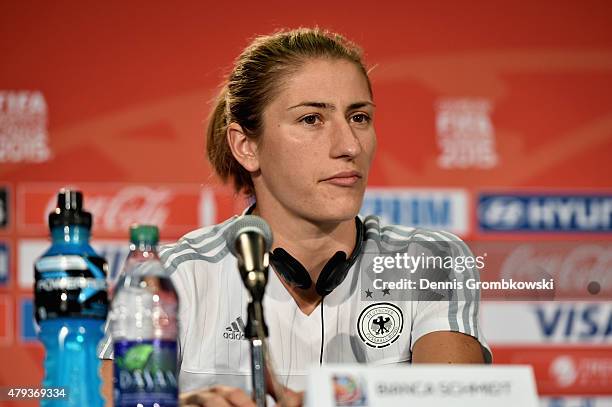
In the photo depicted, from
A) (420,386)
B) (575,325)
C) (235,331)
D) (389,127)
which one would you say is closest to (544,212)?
(575,325)

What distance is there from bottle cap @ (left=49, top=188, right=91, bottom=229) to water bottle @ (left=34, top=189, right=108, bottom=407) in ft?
Result: 0.09

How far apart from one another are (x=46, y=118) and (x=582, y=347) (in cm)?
157

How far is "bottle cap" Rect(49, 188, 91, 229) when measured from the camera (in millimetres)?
Answer: 1045

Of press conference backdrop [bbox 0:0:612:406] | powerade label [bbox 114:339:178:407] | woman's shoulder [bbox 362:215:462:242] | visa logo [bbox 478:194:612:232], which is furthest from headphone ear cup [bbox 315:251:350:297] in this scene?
visa logo [bbox 478:194:612:232]

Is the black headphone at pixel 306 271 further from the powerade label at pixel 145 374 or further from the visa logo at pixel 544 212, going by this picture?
the visa logo at pixel 544 212

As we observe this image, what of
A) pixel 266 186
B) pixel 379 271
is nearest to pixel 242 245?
pixel 379 271

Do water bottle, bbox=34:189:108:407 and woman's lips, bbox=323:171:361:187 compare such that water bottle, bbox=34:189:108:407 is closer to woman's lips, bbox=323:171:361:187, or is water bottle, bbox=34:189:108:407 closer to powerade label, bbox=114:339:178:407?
powerade label, bbox=114:339:178:407

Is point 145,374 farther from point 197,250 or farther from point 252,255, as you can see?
point 197,250

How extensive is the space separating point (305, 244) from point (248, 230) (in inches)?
26.2

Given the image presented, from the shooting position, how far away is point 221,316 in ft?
5.09

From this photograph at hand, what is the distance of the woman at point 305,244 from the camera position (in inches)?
57.5

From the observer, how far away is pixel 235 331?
1534 millimetres

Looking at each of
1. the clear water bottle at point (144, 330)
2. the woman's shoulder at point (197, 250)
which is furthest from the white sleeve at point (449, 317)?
the clear water bottle at point (144, 330)

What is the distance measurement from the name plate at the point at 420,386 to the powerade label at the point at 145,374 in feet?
0.51
